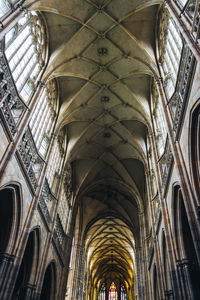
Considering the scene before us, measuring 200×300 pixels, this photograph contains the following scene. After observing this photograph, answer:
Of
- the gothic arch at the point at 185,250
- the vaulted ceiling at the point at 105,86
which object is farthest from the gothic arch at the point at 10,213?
the vaulted ceiling at the point at 105,86

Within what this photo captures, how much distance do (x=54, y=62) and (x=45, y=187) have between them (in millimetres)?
7626

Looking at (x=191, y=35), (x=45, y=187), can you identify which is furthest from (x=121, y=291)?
(x=191, y=35)

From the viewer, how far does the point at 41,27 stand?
52.7 ft

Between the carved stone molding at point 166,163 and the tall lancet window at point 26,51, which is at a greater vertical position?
the tall lancet window at point 26,51

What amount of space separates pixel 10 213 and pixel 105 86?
11543 millimetres

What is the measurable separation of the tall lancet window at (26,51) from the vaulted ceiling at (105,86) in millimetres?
727

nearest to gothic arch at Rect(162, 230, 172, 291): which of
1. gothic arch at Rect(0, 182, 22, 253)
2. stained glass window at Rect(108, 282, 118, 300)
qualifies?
gothic arch at Rect(0, 182, 22, 253)

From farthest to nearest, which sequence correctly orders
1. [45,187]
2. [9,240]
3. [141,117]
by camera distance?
1. [141,117]
2. [45,187]
3. [9,240]

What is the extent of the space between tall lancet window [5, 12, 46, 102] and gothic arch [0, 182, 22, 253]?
4.51m

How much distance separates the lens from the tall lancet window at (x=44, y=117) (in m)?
15.0

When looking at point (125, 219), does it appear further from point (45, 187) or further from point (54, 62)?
point (54, 62)

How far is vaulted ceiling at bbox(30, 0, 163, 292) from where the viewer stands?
15703 millimetres

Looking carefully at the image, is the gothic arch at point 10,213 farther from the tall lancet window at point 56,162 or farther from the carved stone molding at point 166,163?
the carved stone molding at point 166,163

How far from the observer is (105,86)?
19328mm
